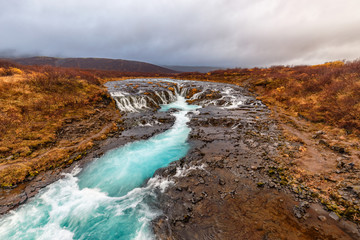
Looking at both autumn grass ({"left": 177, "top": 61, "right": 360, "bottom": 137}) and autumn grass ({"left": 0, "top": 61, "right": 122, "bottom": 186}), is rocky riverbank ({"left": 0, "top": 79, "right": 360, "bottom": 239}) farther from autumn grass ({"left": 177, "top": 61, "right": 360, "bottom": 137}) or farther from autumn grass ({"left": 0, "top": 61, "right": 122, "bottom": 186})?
autumn grass ({"left": 177, "top": 61, "right": 360, "bottom": 137})

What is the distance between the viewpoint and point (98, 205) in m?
7.52

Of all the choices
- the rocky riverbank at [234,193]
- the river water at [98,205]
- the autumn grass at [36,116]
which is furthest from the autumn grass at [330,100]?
the autumn grass at [36,116]

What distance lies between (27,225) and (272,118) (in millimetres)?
22783

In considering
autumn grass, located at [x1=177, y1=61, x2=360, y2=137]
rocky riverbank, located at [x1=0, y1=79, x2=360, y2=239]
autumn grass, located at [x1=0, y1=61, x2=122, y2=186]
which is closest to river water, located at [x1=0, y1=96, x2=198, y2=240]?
rocky riverbank, located at [x1=0, y1=79, x2=360, y2=239]

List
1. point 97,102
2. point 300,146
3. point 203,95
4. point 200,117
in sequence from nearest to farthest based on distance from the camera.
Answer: point 300,146 → point 200,117 → point 97,102 → point 203,95

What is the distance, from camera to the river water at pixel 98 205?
619 centimetres

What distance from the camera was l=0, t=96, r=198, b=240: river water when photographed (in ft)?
20.3

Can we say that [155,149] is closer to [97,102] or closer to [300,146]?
[300,146]

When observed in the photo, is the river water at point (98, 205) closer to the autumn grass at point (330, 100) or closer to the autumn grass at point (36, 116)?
the autumn grass at point (36, 116)

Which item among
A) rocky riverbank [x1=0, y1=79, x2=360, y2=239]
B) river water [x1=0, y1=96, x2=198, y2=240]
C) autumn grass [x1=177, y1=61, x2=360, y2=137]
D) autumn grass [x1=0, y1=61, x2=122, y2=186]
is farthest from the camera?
autumn grass [x1=177, y1=61, x2=360, y2=137]

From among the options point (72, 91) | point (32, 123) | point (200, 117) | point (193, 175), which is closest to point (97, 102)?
point (72, 91)

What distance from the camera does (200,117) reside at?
19422mm

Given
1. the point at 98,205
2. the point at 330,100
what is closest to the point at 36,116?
the point at 98,205

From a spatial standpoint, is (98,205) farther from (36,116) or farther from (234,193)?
(36,116)
